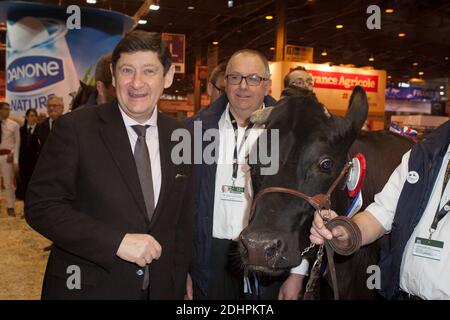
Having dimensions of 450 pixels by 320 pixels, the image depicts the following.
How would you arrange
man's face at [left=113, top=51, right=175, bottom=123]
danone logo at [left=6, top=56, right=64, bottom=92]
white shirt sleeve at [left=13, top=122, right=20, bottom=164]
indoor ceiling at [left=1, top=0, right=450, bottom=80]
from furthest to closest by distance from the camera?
indoor ceiling at [left=1, top=0, right=450, bottom=80] → white shirt sleeve at [left=13, top=122, right=20, bottom=164] → danone logo at [left=6, top=56, right=64, bottom=92] → man's face at [left=113, top=51, right=175, bottom=123]

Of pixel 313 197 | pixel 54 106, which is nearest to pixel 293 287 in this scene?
pixel 313 197

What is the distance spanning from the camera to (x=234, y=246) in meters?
2.98

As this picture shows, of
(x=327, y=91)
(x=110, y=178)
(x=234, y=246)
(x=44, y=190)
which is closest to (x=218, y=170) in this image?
(x=234, y=246)

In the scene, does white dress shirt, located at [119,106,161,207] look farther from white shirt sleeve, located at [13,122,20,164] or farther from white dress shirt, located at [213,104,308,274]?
white shirt sleeve, located at [13,122,20,164]

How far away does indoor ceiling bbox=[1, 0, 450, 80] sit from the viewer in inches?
522

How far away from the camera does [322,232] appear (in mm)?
1914

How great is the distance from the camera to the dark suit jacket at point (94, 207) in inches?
69.1

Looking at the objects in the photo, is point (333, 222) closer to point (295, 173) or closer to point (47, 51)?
point (295, 173)

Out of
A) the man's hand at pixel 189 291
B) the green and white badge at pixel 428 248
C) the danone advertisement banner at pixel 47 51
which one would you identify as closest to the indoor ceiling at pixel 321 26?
the danone advertisement banner at pixel 47 51

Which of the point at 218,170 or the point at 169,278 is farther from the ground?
the point at 218,170

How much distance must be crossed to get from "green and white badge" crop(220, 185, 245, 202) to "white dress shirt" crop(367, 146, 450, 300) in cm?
106

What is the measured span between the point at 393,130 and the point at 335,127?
A: 110 cm

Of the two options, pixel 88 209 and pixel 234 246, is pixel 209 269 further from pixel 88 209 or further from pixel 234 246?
pixel 88 209

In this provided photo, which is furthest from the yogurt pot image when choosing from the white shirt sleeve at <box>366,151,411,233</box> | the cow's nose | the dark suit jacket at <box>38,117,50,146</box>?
the white shirt sleeve at <box>366,151,411,233</box>
